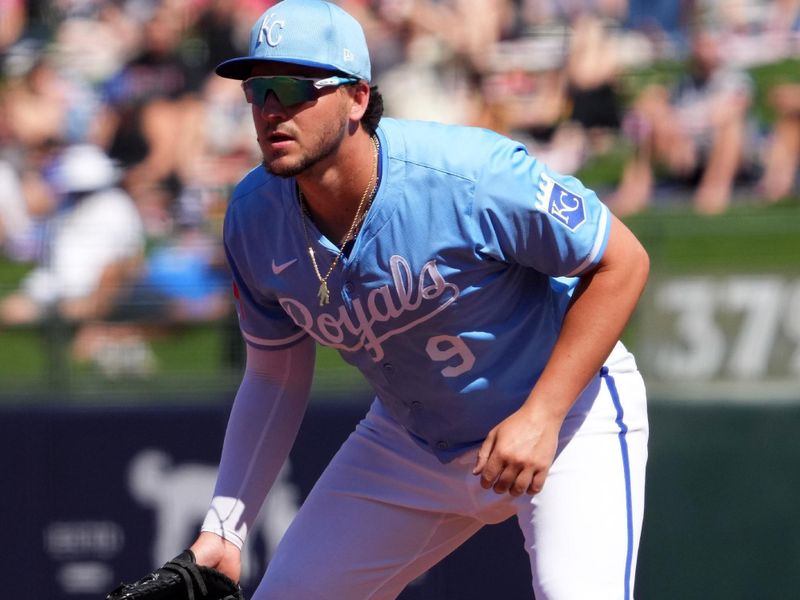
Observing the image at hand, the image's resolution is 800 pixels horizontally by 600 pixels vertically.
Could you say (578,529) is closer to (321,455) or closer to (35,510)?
(321,455)

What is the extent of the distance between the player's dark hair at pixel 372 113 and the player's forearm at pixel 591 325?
0.64 metres

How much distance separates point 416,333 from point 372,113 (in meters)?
0.56

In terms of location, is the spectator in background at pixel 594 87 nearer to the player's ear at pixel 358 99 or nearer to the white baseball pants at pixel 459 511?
the white baseball pants at pixel 459 511

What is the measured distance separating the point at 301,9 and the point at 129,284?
143 inches

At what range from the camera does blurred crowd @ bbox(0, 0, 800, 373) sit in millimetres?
8008

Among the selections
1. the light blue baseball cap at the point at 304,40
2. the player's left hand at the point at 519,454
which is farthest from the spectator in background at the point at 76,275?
the player's left hand at the point at 519,454

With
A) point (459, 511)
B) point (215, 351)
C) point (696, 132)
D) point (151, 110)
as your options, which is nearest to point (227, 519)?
point (459, 511)

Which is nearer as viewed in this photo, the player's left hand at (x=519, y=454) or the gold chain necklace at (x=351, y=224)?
the player's left hand at (x=519, y=454)

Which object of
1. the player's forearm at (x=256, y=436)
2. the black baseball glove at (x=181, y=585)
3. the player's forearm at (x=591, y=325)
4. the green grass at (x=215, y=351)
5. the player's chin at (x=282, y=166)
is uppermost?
the player's chin at (x=282, y=166)

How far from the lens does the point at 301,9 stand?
314cm

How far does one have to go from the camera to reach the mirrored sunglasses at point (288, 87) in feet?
10.2

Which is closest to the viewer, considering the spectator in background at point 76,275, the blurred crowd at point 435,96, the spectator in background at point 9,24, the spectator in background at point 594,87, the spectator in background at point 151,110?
the spectator in background at point 76,275

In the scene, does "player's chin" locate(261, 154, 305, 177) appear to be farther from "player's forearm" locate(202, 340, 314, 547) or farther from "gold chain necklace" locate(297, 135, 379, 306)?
"player's forearm" locate(202, 340, 314, 547)

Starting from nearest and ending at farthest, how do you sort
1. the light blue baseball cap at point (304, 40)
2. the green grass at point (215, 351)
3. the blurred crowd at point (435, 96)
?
the light blue baseball cap at point (304, 40), the green grass at point (215, 351), the blurred crowd at point (435, 96)
